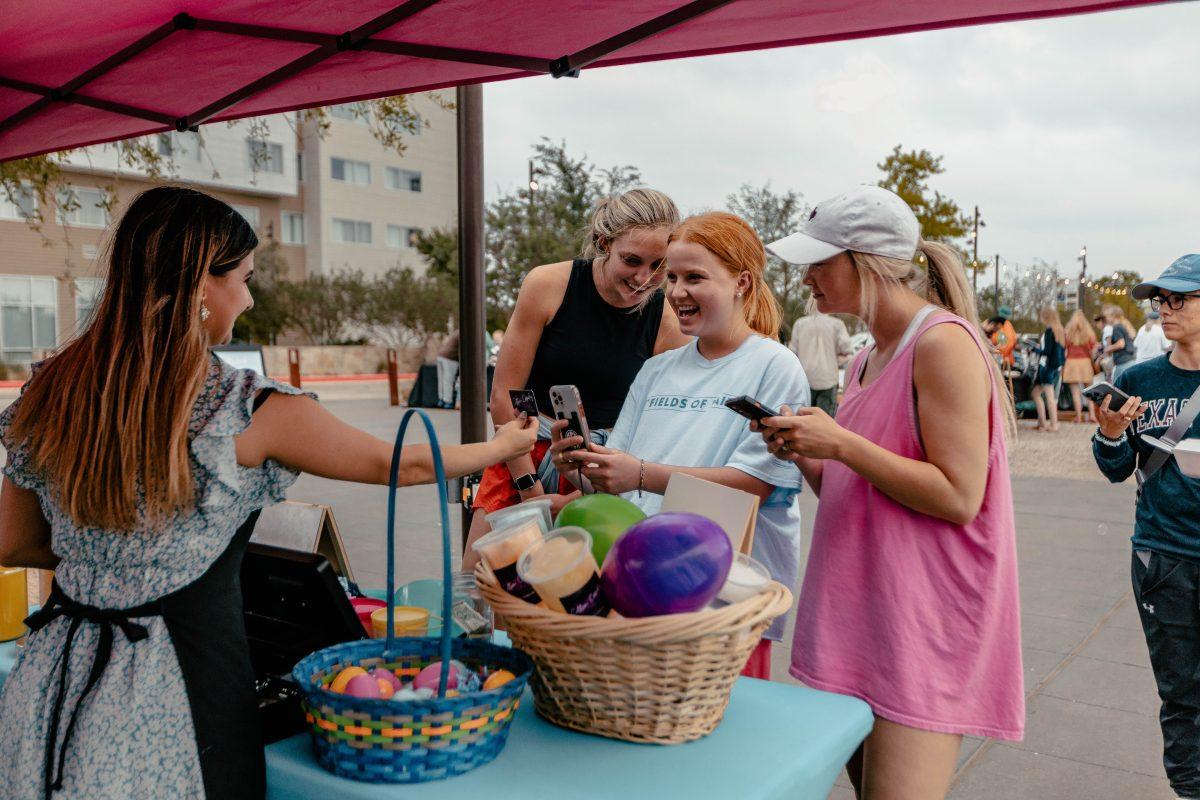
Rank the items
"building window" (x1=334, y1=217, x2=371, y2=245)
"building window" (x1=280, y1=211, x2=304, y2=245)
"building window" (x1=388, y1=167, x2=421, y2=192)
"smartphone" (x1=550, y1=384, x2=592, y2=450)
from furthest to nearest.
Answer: "building window" (x1=388, y1=167, x2=421, y2=192)
"building window" (x1=334, y1=217, x2=371, y2=245)
"building window" (x1=280, y1=211, x2=304, y2=245)
"smartphone" (x1=550, y1=384, x2=592, y2=450)

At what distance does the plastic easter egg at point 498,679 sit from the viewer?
5.09 feet

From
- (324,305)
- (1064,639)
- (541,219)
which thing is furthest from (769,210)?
(1064,639)

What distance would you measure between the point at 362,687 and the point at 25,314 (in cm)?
3781

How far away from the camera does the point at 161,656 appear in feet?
4.93

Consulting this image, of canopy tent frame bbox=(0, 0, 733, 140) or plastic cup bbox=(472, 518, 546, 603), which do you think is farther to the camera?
canopy tent frame bbox=(0, 0, 733, 140)

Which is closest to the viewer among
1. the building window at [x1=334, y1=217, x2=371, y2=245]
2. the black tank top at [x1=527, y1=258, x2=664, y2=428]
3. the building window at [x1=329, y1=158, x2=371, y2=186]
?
the black tank top at [x1=527, y1=258, x2=664, y2=428]

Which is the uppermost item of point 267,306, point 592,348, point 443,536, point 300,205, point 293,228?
point 300,205

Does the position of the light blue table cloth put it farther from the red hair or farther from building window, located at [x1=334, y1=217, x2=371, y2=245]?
building window, located at [x1=334, y1=217, x2=371, y2=245]

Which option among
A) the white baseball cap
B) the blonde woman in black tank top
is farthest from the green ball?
the blonde woman in black tank top

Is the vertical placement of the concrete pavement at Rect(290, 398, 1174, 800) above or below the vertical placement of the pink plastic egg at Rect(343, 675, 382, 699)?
below

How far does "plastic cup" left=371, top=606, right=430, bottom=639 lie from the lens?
6.20 ft

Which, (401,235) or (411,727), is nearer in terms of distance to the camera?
(411,727)

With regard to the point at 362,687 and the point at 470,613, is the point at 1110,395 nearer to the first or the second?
the point at 470,613

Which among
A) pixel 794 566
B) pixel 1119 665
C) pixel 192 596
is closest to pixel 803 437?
pixel 794 566
